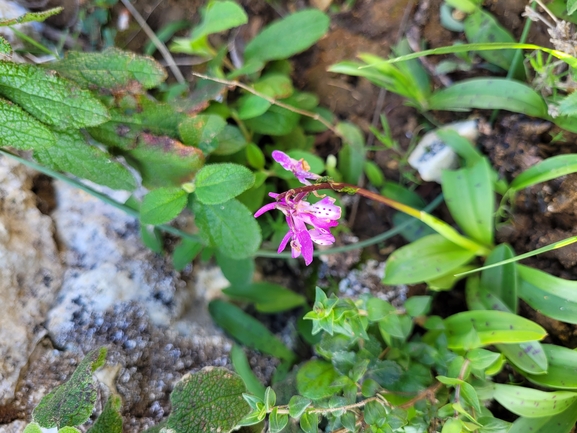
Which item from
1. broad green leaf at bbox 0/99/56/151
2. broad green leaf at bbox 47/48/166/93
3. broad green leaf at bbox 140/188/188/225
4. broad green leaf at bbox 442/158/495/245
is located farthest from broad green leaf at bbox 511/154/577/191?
broad green leaf at bbox 0/99/56/151

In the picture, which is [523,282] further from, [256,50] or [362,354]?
[256,50]

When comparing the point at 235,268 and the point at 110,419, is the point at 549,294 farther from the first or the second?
the point at 110,419

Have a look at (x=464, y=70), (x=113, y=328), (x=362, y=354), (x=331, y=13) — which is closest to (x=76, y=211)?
(x=113, y=328)

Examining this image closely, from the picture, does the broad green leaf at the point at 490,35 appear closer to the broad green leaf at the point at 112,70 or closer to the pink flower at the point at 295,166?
the pink flower at the point at 295,166

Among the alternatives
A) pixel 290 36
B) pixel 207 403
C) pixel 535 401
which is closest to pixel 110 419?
pixel 207 403

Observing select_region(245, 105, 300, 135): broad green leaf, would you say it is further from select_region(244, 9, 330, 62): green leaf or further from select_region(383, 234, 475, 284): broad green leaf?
select_region(383, 234, 475, 284): broad green leaf

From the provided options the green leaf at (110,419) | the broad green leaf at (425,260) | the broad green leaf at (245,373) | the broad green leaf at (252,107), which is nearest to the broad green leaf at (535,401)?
the broad green leaf at (425,260)
